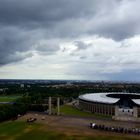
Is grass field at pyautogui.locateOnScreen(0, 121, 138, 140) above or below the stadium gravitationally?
below

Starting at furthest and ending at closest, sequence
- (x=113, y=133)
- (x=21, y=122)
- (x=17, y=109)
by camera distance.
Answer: (x=17, y=109) → (x=21, y=122) → (x=113, y=133)

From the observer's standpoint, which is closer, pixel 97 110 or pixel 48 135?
pixel 48 135

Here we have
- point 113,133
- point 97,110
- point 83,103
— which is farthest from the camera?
point 83,103

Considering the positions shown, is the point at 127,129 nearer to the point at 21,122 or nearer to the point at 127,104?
the point at 21,122

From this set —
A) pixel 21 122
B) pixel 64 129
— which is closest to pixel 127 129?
pixel 64 129

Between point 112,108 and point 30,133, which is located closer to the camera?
point 30,133

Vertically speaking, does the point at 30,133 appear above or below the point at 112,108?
below

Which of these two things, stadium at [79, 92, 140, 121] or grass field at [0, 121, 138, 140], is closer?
grass field at [0, 121, 138, 140]

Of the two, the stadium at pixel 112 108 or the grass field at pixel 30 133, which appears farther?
the stadium at pixel 112 108
